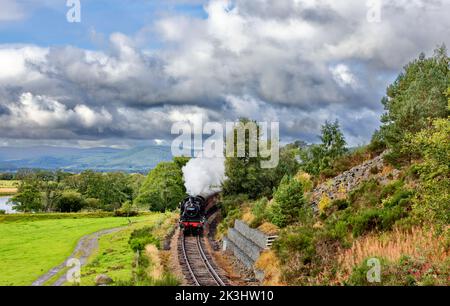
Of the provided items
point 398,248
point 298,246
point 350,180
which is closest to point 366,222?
point 298,246

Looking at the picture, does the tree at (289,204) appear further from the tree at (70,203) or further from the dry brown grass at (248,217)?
the tree at (70,203)

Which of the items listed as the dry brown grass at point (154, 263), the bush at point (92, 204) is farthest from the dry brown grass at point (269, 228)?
the bush at point (92, 204)

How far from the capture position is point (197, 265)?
2880 centimetres

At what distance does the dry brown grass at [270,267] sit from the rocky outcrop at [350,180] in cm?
769

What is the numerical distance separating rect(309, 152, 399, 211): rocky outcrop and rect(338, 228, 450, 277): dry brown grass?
1075 cm

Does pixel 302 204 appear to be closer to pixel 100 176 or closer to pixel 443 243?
pixel 443 243

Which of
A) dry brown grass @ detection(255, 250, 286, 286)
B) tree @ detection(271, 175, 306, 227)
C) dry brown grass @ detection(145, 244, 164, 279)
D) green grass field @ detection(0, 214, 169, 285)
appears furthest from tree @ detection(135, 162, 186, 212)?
dry brown grass @ detection(255, 250, 286, 286)

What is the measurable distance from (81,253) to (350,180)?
25377 millimetres

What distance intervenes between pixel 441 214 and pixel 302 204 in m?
15.5

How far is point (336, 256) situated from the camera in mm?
20797

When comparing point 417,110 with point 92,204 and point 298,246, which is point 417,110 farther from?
point 92,204

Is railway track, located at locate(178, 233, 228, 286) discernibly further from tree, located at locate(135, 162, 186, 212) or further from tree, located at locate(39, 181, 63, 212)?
tree, located at locate(39, 181, 63, 212)

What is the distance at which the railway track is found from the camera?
954 inches
